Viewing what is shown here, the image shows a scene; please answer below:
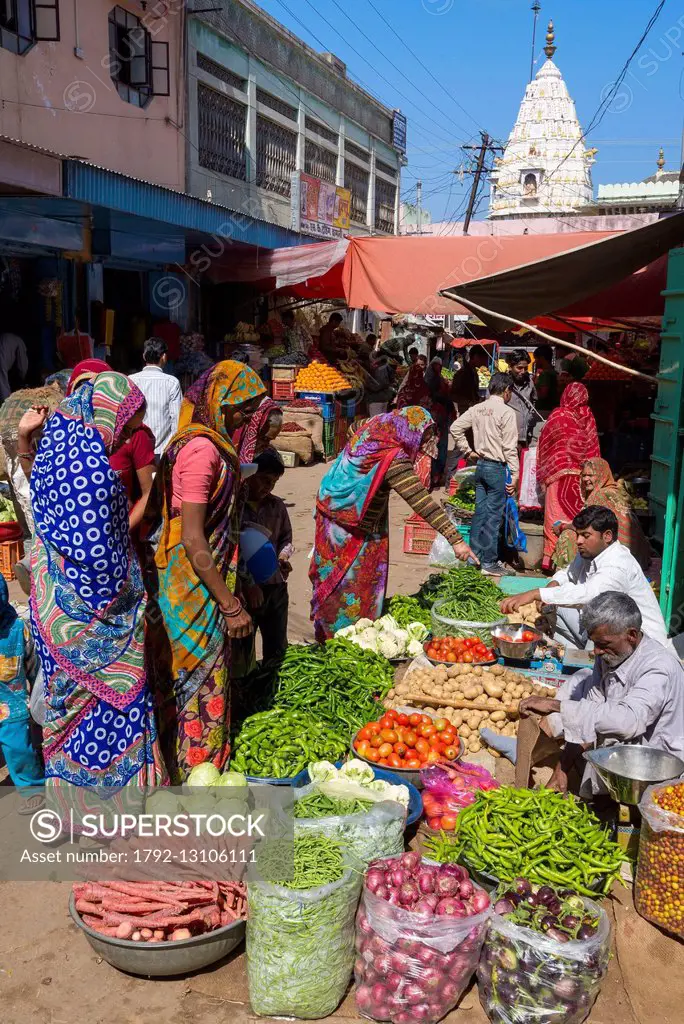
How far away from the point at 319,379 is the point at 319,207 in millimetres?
9361

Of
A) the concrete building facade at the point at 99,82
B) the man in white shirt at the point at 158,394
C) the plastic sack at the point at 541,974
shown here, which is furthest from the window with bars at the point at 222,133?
the plastic sack at the point at 541,974

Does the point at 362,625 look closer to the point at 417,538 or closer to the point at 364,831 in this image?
the point at 364,831

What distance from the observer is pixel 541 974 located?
260 cm

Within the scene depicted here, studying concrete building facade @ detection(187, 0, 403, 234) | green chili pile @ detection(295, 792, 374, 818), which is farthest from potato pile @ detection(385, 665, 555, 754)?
concrete building facade @ detection(187, 0, 403, 234)

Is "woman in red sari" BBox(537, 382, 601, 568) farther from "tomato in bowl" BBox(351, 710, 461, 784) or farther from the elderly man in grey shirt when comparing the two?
the elderly man in grey shirt

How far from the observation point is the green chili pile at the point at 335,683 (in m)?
4.28

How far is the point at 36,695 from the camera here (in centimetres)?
368

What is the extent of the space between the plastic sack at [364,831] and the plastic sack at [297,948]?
0.90 ft

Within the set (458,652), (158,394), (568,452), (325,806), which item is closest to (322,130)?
(568,452)

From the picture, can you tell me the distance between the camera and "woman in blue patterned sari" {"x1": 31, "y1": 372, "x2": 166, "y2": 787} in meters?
3.05

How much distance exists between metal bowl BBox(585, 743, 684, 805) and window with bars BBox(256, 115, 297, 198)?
17.9 meters

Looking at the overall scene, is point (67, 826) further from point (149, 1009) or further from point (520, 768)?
point (520, 768)

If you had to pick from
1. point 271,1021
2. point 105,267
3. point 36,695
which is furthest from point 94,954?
point 105,267

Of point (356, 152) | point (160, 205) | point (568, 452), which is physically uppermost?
point (356, 152)
